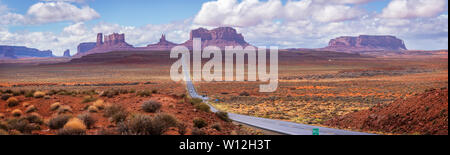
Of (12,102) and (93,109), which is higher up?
(12,102)

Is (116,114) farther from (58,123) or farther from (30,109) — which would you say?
(30,109)

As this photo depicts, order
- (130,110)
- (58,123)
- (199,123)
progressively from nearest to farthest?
(58,123)
(199,123)
(130,110)

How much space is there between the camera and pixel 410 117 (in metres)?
15.4

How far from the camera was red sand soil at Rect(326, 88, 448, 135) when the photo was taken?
13.9 meters

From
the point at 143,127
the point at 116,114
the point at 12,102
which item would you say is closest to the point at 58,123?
the point at 116,114

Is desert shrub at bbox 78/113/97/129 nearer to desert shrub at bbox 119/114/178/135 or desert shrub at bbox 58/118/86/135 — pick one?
desert shrub at bbox 58/118/86/135

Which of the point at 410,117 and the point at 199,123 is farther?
the point at 410,117

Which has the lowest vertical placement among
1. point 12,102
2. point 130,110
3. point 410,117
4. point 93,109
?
point 410,117

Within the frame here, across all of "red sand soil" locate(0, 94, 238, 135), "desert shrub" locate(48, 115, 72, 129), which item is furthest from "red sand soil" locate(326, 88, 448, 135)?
"desert shrub" locate(48, 115, 72, 129)

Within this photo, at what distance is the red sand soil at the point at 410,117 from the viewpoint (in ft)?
45.5

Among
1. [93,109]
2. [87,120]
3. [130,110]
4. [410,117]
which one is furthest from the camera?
[130,110]

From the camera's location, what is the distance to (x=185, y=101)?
19.8 m
